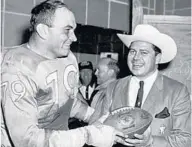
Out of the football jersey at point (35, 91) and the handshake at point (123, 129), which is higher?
the football jersey at point (35, 91)

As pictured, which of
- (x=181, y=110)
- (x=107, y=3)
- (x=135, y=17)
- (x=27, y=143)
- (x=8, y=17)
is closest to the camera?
(x=27, y=143)

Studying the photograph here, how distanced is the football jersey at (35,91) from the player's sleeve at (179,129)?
66 centimetres

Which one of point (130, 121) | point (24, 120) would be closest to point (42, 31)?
point (24, 120)

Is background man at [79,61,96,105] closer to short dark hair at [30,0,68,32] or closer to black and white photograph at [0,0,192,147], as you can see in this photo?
black and white photograph at [0,0,192,147]

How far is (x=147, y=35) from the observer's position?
2.35 metres

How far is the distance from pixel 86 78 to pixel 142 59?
190cm

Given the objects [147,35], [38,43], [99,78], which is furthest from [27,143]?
[99,78]

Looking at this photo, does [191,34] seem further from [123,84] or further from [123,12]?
[123,84]

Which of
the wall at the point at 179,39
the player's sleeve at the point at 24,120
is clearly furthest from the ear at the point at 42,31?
the wall at the point at 179,39

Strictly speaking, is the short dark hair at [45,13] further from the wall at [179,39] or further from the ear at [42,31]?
the wall at [179,39]

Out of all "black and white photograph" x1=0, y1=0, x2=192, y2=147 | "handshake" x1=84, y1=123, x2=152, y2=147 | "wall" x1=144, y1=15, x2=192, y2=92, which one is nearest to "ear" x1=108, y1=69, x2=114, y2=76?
"wall" x1=144, y1=15, x2=192, y2=92

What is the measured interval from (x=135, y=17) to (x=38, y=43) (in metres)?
2.19

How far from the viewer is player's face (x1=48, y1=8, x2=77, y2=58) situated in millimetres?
1819

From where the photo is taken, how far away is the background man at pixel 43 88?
1.67 m
